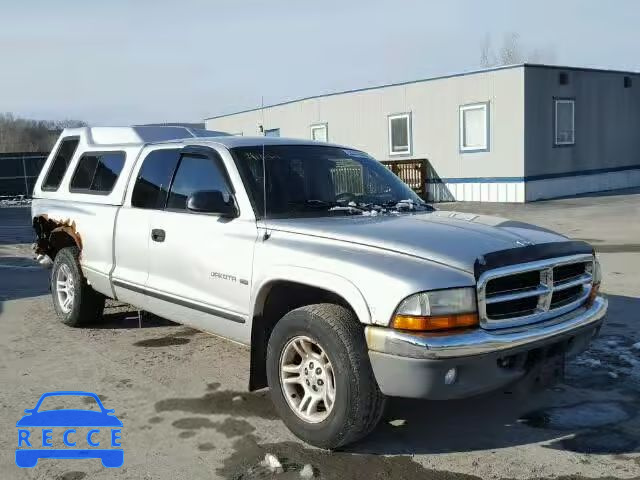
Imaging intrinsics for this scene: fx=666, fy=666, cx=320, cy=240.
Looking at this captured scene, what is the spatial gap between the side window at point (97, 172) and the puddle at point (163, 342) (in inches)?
56.5

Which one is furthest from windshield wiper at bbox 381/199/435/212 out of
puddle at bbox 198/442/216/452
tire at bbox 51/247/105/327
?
tire at bbox 51/247/105/327

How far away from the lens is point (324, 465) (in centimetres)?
372

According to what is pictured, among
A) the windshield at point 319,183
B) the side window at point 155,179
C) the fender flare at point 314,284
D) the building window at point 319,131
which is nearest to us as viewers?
the fender flare at point 314,284

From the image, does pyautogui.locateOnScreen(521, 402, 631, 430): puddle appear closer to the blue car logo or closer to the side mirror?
the side mirror

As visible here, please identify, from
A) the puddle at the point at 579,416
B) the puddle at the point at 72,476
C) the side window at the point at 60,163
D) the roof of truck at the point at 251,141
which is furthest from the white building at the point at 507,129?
the puddle at the point at 72,476

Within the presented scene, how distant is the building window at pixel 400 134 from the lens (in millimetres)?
22578

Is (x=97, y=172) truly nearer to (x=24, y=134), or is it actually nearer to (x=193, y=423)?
(x=193, y=423)

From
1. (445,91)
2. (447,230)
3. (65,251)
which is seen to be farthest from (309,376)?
(445,91)

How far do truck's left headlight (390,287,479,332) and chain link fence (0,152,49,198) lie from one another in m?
30.4

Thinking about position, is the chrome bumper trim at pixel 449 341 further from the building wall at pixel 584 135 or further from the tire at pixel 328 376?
the building wall at pixel 584 135

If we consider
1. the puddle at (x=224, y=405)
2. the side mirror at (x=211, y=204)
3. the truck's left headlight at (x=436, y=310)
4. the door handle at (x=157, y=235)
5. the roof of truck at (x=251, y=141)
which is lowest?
the puddle at (x=224, y=405)

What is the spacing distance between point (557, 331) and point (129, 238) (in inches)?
137

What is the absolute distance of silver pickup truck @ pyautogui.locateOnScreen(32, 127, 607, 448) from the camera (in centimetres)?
349

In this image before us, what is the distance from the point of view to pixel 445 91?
21078 millimetres
